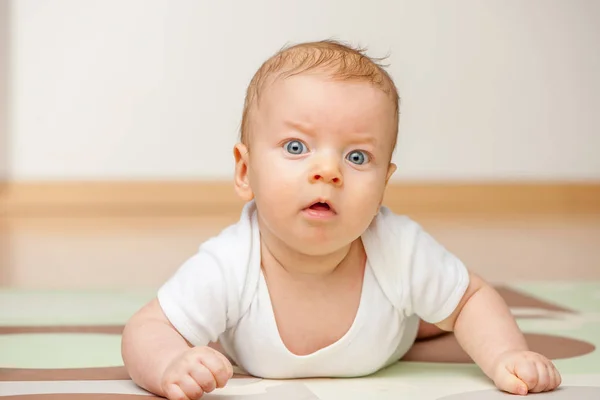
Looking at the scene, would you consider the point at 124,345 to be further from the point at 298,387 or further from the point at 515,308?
the point at 515,308

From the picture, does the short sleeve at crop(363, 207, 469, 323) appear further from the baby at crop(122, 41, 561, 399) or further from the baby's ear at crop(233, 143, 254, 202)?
the baby's ear at crop(233, 143, 254, 202)

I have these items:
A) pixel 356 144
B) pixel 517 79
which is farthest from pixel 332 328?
pixel 517 79

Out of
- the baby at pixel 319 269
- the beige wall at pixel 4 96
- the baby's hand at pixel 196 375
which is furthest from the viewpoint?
the beige wall at pixel 4 96

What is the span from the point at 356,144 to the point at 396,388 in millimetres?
261

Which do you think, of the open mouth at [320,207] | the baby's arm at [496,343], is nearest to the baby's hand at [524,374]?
the baby's arm at [496,343]

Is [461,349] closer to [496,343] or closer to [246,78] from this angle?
[496,343]

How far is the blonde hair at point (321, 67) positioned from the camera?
0.98 meters

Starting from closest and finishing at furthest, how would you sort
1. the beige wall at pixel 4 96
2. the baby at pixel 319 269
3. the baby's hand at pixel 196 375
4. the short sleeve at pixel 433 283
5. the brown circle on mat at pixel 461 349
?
the baby's hand at pixel 196 375 → the baby at pixel 319 269 → the short sleeve at pixel 433 283 → the brown circle on mat at pixel 461 349 → the beige wall at pixel 4 96

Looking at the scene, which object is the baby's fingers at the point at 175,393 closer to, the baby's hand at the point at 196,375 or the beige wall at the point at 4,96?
the baby's hand at the point at 196,375

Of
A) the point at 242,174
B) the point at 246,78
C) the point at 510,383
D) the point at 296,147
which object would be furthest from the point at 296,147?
the point at 246,78

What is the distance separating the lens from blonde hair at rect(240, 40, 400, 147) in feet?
3.20

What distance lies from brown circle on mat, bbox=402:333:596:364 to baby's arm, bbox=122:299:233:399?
34cm

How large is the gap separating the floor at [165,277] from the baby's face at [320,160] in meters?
0.17

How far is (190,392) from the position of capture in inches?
33.2
